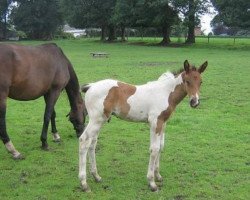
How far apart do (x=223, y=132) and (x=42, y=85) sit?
406 cm

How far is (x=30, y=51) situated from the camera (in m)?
8.05

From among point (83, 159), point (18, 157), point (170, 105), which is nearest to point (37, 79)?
point (18, 157)

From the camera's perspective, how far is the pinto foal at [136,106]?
19.6 ft

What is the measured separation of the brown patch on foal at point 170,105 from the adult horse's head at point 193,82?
19 cm

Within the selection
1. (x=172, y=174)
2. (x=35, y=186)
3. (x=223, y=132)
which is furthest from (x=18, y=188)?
(x=223, y=132)

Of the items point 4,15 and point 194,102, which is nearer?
point 194,102

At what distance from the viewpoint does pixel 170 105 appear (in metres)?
6.04

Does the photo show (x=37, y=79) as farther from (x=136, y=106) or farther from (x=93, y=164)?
(x=136, y=106)

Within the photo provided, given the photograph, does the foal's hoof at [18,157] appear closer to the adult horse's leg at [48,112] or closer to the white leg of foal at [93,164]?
the adult horse's leg at [48,112]

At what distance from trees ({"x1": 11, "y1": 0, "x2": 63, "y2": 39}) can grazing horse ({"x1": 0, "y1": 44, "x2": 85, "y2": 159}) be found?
198 ft

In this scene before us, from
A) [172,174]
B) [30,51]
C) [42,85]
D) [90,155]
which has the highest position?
[30,51]

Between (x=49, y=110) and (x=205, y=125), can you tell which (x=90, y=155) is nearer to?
(x=49, y=110)

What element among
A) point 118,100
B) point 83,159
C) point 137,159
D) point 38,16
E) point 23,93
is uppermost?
point 38,16

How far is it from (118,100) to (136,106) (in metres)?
0.27
